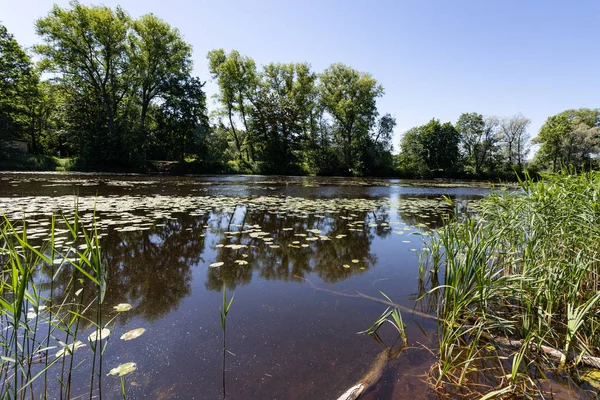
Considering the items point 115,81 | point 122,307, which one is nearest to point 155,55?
point 115,81

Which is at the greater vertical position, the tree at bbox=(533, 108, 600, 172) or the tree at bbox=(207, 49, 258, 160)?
the tree at bbox=(207, 49, 258, 160)

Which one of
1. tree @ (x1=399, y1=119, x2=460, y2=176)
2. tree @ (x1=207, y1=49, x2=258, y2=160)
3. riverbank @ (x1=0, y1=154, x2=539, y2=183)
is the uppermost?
tree @ (x1=207, y1=49, x2=258, y2=160)

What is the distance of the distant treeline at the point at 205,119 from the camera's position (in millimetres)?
26047

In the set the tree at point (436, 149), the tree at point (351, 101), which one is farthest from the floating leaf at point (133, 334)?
the tree at point (436, 149)

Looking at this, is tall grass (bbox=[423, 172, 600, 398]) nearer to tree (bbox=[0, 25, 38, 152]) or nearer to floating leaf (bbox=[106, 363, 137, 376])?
floating leaf (bbox=[106, 363, 137, 376])

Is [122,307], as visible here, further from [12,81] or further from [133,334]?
[12,81]

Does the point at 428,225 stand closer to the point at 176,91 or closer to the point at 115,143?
the point at 115,143

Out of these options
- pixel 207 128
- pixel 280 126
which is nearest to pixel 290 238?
pixel 207 128

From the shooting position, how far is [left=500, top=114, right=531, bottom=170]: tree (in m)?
43.4

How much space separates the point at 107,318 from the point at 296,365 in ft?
6.13

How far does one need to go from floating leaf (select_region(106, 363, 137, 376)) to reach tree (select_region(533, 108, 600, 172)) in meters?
44.2

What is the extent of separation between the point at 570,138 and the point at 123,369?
5135cm

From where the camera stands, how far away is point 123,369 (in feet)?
6.20

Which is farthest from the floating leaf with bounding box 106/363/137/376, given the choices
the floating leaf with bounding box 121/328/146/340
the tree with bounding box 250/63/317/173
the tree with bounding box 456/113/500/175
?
the tree with bounding box 456/113/500/175
